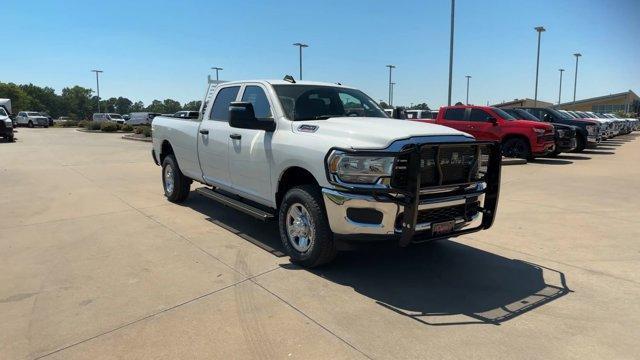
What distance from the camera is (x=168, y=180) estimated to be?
816 centimetres

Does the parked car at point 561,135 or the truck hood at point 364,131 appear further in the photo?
the parked car at point 561,135

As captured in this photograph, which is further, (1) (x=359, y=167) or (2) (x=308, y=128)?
(2) (x=308, y=128)

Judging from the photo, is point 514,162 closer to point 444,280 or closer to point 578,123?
point 578,123

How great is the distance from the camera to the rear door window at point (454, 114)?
15.7 m

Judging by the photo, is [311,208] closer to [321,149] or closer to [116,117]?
[321,149]

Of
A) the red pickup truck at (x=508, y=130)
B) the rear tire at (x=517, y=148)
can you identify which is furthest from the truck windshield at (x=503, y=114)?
the rear tire at (x=517, y=148)

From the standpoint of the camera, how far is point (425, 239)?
13.6 ft

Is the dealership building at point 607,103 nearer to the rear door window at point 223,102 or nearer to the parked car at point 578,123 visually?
the parked car at point 578,123

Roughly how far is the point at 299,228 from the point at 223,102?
2597 mm

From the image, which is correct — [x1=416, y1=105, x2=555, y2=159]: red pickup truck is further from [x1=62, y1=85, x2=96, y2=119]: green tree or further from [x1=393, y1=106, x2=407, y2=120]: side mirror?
[x1=62, y1=85, x2=96, y2=119]: green tree

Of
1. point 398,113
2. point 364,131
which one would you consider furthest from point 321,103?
point 398,113

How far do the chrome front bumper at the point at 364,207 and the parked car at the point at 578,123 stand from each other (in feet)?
53.4

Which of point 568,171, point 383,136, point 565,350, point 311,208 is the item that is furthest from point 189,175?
point 568,171

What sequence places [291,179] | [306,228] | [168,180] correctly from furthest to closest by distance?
[168,180] < [291,179] < [306,228]
